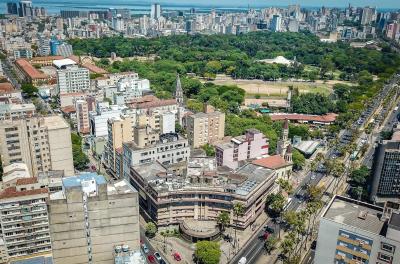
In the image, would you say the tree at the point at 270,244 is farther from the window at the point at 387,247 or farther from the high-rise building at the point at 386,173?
the high-rise building at the point at 386,173

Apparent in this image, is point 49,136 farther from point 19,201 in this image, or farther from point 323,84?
point 323,84

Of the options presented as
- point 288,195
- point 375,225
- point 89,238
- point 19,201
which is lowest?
point 288,195

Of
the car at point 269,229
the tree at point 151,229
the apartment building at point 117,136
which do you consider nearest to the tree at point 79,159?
the apartment building at point 117,136

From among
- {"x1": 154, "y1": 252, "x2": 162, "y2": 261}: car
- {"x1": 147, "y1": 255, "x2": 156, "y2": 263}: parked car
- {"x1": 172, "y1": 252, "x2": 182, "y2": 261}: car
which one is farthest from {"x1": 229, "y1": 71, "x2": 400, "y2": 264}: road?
{"x1": 147, "y1": 255, "x2": 156, "y2": 263}: parked car

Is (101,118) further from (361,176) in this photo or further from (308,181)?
(361,176)

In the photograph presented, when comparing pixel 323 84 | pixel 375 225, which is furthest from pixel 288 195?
pixel 323 84

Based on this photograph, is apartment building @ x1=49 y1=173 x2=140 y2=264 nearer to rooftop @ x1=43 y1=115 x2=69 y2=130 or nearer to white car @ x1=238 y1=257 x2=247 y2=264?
white car @ x1=238 y1=257 x2=247 y2=264
